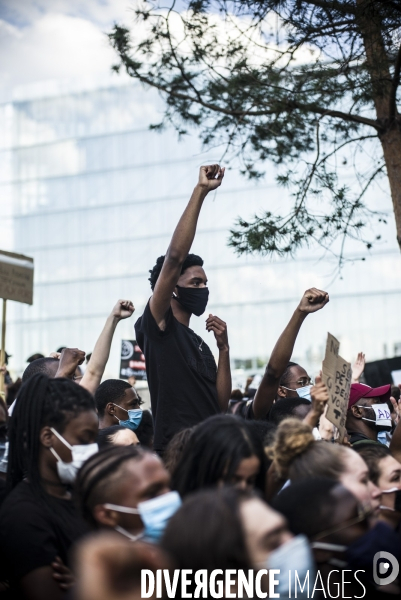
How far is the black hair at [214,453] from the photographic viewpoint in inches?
120

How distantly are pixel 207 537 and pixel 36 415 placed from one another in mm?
1425

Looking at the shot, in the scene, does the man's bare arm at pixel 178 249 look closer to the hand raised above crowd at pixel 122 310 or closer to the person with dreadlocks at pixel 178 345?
the person with dreadlocks at pixel 178 345

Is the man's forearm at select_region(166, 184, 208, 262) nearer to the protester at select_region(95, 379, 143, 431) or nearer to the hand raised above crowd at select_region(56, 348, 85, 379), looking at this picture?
the hand raised above crowd at select_region(56, 348, 85, 379)

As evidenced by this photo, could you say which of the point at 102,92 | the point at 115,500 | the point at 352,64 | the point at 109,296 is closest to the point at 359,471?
the point at 115,500

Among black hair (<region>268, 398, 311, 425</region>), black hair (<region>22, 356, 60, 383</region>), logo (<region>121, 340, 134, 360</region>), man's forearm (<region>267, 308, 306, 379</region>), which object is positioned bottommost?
black hair (<region>268, 398, 311, 425</region>)

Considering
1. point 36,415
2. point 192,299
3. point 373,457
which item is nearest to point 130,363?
point 192,299

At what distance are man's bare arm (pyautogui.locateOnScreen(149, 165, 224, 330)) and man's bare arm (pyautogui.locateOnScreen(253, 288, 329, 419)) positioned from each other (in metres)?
0.86

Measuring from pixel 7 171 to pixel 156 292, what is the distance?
44365 millimetres

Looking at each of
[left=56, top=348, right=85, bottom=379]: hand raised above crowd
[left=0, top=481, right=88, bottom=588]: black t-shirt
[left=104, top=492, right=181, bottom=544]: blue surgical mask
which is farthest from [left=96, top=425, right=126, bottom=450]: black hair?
[left=104, top=492, right=181, bottom=544]: blue surgical mask

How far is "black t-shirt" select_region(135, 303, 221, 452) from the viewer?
14.4 ft

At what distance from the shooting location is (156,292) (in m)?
4.24

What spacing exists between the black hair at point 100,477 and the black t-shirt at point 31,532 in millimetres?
175

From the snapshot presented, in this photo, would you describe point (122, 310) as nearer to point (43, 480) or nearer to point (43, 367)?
point (43, 367)

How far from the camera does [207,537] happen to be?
85.0 inches
